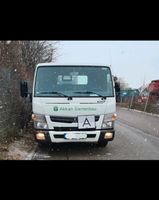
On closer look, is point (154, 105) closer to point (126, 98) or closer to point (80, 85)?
point (126, 98)

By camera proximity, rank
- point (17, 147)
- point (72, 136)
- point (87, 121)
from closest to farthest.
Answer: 1. point (72, 136)
2. point (87, 121)
3. point (17, 147)

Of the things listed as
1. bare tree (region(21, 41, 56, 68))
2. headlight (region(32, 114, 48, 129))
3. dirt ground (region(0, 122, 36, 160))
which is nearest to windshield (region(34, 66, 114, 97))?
headlight (region(32, 114, 48, 129))

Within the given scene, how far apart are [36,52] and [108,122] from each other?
59.2 ft

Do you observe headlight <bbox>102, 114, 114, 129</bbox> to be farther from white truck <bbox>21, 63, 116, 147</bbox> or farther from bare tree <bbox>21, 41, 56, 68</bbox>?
bare tree <bbox>21, 41, 56, 68</bbox>

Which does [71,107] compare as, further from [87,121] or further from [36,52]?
[36,52]

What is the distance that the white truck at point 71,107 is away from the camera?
930 centimetres

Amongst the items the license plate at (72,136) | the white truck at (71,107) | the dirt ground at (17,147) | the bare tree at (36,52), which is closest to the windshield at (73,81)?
the white truck at (71,107)

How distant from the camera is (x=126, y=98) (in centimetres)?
3991

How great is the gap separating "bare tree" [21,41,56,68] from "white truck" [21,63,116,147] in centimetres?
1545

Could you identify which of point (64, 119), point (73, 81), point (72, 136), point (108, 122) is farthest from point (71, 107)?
point (108, 122)

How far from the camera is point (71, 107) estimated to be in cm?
928
